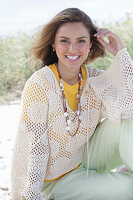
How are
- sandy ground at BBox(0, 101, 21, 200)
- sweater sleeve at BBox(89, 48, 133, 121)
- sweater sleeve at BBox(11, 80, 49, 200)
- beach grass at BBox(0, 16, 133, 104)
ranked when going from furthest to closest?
beach grass at BBox(0, 16, 133, 104), sandy ground at BBox(0, 101, 21, 200), sweater sleeve at BBox(89, 48, 133, 121), sweater sleeve at BBox(11, 80, 49, 200)

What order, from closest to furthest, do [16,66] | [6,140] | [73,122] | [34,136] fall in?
[34,136]
[73,122]
[6,140]
[16,66]

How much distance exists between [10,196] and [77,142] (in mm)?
698

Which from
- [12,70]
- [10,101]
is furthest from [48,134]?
[12,70]

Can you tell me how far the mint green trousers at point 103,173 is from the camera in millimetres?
2113

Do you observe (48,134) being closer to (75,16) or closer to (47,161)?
(47,161)

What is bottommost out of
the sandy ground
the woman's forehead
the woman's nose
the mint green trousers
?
the sandy ground

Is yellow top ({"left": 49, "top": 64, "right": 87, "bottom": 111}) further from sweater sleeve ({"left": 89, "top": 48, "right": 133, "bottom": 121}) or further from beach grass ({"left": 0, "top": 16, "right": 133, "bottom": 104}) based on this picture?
beach grass ({"left": 0, "top": 16, "right": 133, "bottom": 104})

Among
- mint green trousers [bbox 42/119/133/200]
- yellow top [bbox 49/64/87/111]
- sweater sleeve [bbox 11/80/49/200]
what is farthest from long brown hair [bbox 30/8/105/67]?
mint green trousers [bbox 42/119/133/200]

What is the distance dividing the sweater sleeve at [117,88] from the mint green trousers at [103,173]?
0.28 ft

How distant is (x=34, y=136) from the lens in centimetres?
205

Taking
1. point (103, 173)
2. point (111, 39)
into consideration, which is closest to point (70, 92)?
point (111, 39)

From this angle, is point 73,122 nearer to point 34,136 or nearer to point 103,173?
point 34,136

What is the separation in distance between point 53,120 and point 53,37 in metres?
0.60

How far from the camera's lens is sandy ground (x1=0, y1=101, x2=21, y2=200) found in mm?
2525
